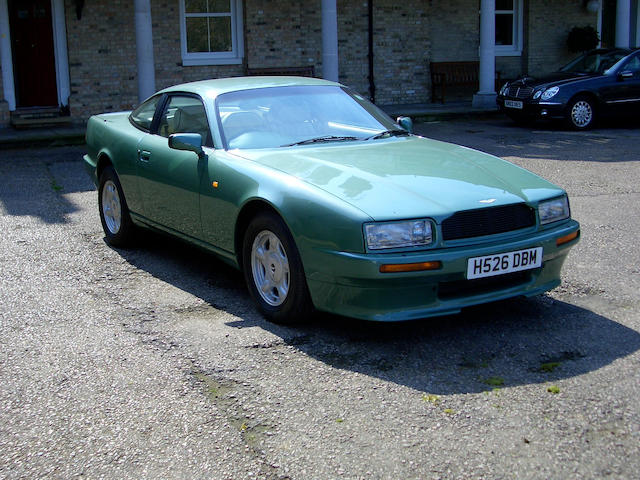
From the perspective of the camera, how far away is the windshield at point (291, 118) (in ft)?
18.4

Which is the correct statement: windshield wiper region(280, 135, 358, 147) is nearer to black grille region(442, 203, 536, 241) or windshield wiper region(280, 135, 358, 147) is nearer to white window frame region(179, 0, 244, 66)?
black grille region(442, 203, 536, 241)

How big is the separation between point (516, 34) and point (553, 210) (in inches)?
671

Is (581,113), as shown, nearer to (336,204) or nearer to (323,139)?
(323,139)

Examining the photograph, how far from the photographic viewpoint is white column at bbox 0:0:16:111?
626 inches

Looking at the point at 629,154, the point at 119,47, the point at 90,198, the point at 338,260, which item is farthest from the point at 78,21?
the point at 338,260

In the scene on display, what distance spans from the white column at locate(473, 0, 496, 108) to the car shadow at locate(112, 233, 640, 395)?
13013mm

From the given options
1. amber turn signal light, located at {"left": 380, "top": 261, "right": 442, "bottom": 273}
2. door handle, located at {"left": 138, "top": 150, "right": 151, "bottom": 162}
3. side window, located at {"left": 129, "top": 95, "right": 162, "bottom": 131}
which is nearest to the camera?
amber turn signal light, located at {"left": 380, "top": 261, "right": 442, "bottom": 273}

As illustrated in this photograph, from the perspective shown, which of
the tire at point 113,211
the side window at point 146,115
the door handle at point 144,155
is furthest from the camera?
the tire at point 113,211

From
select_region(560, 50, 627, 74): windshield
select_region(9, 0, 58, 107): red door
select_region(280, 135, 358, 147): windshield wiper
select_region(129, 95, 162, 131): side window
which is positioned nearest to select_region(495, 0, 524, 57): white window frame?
select_region(560, 50, 627, 74): windshield

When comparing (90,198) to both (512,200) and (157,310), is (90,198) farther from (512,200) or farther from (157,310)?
(512,200)

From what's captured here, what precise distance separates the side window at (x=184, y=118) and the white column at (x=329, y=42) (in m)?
9.90

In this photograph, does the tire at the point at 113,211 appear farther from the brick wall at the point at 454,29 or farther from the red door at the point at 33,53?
the brick wall at the point at 454,29

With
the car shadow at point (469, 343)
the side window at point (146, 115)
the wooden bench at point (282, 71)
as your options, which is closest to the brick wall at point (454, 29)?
the wooden bench at point (282, 71)

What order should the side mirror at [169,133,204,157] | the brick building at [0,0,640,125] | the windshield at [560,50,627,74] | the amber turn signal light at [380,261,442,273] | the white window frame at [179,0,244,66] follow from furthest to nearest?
the white window frame at [179,0,244,66] → the brick building at [0,0,640,125] → the windshield at [560,50,627,74] → the side mirror at [169,133,204,157] → the amber turn signal light at [380,261,442,273]
